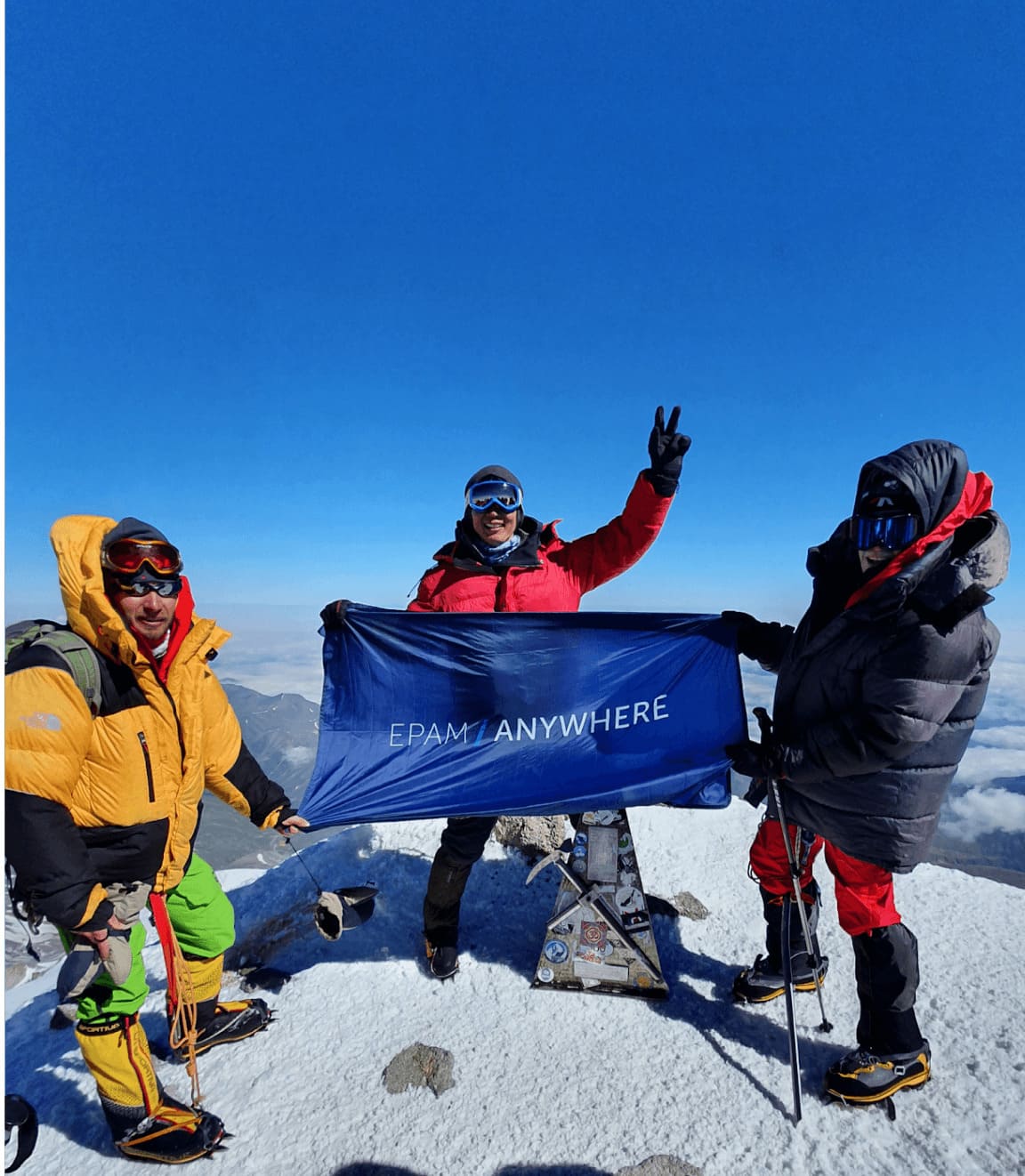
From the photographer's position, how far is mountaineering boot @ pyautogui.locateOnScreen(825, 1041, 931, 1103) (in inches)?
145

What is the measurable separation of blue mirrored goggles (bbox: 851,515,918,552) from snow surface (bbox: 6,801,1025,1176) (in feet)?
11.1

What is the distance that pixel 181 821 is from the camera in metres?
3.79

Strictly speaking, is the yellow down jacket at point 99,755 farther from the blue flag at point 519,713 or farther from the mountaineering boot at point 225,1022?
the mountaineering boot at point 225,1022

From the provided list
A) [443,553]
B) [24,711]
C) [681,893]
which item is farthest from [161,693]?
[681,893]

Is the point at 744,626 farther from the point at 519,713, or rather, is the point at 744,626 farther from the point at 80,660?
the point at 80,660

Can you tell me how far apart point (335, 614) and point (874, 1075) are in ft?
15.7

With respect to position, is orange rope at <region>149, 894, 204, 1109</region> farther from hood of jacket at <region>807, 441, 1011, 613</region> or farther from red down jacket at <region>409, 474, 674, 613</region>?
hood of jacket at <region>807, 441, 1011, 613</region>

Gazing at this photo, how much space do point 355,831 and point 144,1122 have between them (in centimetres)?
356

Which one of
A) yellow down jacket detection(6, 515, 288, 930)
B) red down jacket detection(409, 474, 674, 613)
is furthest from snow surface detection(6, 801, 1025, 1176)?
red down jacket detection(409, 474, 674, 613)

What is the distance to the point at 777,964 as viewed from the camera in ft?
15.6

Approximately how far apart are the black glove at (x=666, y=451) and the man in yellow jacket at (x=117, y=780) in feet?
11.2

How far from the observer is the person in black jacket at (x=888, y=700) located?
3.39 m

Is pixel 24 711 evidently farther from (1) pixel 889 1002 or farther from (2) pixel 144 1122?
(1) pixel 889 1002

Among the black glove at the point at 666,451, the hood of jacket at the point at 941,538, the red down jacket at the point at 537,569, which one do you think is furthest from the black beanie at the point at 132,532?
the hood of jacket at the point at 941,538
